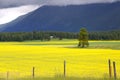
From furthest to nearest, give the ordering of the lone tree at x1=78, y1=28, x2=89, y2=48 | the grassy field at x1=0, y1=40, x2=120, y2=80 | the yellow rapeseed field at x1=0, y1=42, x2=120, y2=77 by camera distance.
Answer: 1. the lone tree at x1=78, y1=28, x2=89, y2=48
2. the yellow rapeseed field at x1=0, y1=42, x2=120, y2=77
3. the grassy field at x1=0, y1=40, x2=120, y2=80

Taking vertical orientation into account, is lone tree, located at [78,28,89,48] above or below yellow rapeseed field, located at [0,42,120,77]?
above

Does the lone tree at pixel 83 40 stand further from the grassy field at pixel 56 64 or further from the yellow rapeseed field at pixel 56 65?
the yellow rapeseed field at pixel 56 65

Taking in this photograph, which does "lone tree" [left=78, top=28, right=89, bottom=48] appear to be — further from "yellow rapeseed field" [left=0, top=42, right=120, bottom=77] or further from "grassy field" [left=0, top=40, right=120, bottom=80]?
"yellow rapeseed field" [left=0, top=42, right=120, bottom=77]

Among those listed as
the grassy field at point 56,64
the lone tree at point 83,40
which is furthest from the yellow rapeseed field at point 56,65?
the lone tree at point 83,40

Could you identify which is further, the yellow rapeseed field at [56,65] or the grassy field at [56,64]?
the yellow rapeseed field at [56,65]

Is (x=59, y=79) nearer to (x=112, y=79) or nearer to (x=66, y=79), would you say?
(x=66, y=79)

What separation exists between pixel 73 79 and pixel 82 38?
103943mm

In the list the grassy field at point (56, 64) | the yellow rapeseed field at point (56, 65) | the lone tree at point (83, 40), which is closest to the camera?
the grassy field at point (56, 64)

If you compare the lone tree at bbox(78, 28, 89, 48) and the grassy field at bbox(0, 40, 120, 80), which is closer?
the grassy field at bbox(0, 40, 120, 80)

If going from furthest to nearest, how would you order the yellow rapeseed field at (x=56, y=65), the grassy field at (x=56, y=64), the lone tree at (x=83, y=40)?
the lone tree at (x=83, y=40), the yellow rapeseed field at (x=56, y=65), the grassy field at (x=56, y=64)

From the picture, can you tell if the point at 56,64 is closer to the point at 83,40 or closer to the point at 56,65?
the point at 56,65

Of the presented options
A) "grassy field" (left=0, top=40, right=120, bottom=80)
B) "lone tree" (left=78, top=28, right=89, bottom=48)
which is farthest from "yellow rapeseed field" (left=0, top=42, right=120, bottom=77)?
"lone tree" (left=78, top=28, right=89, bottom=48)

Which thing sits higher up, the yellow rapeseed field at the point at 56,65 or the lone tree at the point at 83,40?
the lone tree at the point at 83,40

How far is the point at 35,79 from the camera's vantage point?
2412cm
